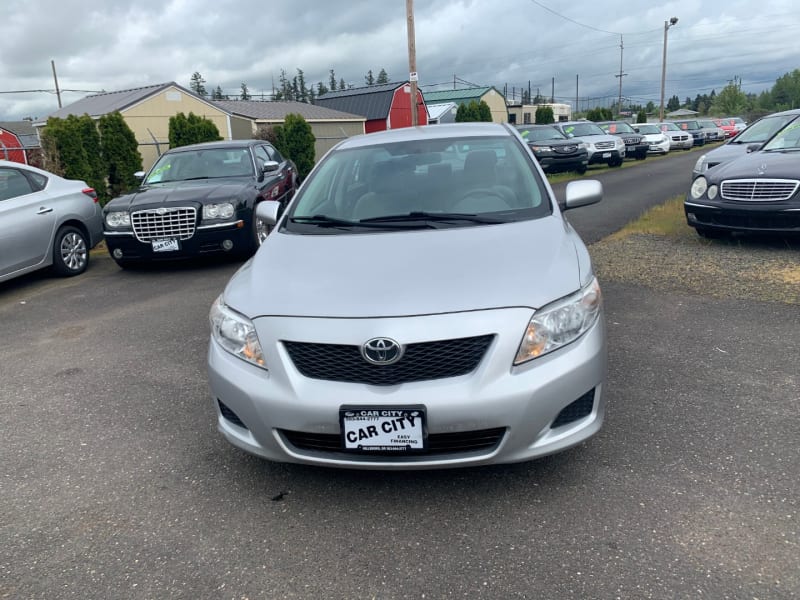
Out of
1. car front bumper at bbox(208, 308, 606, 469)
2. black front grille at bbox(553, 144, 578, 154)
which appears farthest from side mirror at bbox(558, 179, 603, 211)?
black front grille at bbox(553, 144, 578, 154)

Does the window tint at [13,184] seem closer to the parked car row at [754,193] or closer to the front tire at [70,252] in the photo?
the front tire at [70,252]

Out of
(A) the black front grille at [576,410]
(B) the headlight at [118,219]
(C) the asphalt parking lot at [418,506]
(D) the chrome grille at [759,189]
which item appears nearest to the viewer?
(C) the asphalt parking lot at [418,506]

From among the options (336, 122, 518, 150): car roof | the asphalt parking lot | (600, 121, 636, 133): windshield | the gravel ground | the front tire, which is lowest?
the gravel ground

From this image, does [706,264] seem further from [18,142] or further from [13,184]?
[18,142]

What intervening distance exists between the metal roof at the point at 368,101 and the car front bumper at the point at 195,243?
39081 mm

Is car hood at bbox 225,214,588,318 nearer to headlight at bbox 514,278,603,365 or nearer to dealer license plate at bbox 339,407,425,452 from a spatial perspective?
headlight at bbox 514,278,603,365

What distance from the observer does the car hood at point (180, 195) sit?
7.67m

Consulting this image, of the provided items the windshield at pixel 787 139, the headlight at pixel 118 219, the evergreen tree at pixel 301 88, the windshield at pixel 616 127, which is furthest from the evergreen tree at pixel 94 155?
the evergreen tree at pixel 301 88

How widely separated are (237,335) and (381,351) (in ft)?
Result: 2.46

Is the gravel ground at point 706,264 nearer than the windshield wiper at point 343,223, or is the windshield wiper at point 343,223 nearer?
the windshield wiper at point 343,223

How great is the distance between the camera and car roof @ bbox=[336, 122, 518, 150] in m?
4.51

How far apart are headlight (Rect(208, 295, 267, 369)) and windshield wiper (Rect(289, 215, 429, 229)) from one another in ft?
3.14

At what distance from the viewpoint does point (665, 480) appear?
116 inches

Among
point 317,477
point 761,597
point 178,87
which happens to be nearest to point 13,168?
point 317,477
